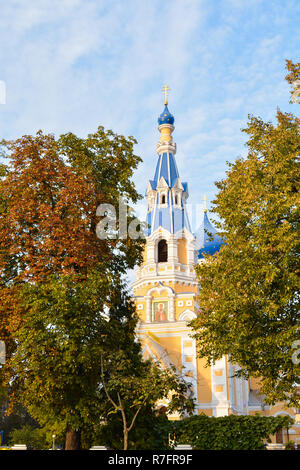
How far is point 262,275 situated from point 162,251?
26266 millimetres

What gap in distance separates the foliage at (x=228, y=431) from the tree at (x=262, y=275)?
1819 mm

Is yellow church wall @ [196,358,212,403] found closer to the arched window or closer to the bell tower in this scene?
the bell tower

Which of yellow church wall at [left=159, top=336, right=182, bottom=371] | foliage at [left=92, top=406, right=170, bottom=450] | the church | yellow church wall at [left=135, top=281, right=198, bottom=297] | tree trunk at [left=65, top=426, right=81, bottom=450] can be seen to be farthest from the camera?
yellow church wall at [left=135, top=281, right=198, bottom=297]

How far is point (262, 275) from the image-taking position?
48.1 ft

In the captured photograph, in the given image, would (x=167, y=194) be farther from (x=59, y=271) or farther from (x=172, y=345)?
(x=59, y=271)

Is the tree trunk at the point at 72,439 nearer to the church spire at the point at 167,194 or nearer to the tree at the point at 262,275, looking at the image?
the tree at the point at 262,275

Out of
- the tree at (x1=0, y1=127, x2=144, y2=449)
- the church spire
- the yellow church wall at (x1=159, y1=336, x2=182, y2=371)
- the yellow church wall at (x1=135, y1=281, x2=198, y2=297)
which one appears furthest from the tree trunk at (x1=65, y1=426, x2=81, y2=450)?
the church spire

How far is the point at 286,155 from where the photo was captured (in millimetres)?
15484

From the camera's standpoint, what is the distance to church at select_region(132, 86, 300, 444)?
33.7 meters

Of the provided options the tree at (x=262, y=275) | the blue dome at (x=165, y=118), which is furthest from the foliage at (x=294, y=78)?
the blue dome at (x=165, y=118)

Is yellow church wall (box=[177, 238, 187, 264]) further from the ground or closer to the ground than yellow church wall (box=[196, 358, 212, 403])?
further from the ground

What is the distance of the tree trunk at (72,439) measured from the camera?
15.4 m

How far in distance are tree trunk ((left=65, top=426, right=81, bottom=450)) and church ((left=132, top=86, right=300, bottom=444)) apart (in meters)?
16.9

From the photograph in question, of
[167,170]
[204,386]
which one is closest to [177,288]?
[204,386]
